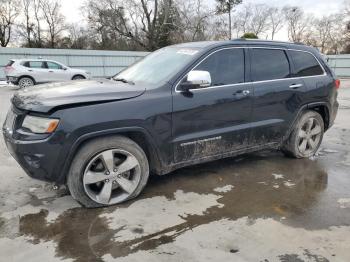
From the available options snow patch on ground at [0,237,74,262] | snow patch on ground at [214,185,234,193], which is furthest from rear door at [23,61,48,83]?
snow patch on ground at [0,237,74,262]

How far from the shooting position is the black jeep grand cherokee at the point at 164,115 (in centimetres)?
327

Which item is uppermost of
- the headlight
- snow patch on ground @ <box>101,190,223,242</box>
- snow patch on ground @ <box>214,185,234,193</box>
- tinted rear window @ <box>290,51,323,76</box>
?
tinted rear window @ <box>290,51,323,76</box>

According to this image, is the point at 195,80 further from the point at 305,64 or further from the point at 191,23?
the point at 191,23

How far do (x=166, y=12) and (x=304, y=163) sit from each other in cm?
3731

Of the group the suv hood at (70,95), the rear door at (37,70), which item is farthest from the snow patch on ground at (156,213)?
the rear door at (37,70)

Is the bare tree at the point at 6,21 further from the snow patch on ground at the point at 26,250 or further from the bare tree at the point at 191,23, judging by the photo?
the snow patch on ground at the point at 26,250

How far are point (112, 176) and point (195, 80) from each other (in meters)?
1.39

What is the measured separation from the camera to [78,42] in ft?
146

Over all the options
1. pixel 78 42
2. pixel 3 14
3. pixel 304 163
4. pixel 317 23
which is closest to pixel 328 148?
pixel 304 163

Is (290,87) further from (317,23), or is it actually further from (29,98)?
(317,23)

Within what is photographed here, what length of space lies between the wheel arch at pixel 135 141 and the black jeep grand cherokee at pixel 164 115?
1cm

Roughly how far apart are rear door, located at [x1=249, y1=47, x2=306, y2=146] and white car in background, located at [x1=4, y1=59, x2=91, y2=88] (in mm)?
14172

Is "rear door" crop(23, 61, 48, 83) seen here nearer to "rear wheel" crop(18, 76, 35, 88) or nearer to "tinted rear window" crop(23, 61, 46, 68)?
"tinted rear window" crop(23, 61, 46, 68)

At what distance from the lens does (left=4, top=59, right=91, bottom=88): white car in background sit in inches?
639
